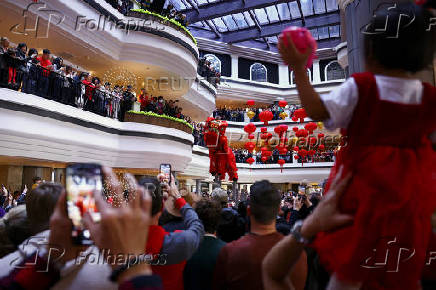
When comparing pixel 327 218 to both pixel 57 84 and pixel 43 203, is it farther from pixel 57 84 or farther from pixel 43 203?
pixel 57 84

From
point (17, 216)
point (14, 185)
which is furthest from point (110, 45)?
point (17, 216)

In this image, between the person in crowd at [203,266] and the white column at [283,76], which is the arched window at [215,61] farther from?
the person in crowd at [203,266]

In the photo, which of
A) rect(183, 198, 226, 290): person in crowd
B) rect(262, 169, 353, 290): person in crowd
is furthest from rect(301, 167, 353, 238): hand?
rect(183, 198, 226, 290): person in crowd

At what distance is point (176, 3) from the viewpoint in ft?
59.9

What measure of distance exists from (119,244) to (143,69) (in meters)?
11.7

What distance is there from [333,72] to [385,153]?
77.9 feet

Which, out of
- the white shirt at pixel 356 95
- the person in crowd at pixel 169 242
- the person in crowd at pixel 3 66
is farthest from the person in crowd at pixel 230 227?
the person in crowd at pixel 3 66

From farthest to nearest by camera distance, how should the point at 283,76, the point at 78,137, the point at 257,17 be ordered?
the point at 283,76, the point at 257,17, the point at 78,137

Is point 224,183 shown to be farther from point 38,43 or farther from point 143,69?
point 38,43

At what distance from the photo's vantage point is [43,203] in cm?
145

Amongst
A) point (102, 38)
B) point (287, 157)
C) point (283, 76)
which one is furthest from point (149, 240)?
point (283, 76)

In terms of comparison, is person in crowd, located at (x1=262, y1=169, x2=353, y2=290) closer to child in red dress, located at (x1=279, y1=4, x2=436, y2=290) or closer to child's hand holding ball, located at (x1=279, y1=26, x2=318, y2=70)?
child in red dress, located at (x1=279, y1=4, x2=436, y2=290)

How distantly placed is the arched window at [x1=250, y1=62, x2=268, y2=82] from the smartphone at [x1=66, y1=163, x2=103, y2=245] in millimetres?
23510

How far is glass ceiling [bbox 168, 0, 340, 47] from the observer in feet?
56.5
